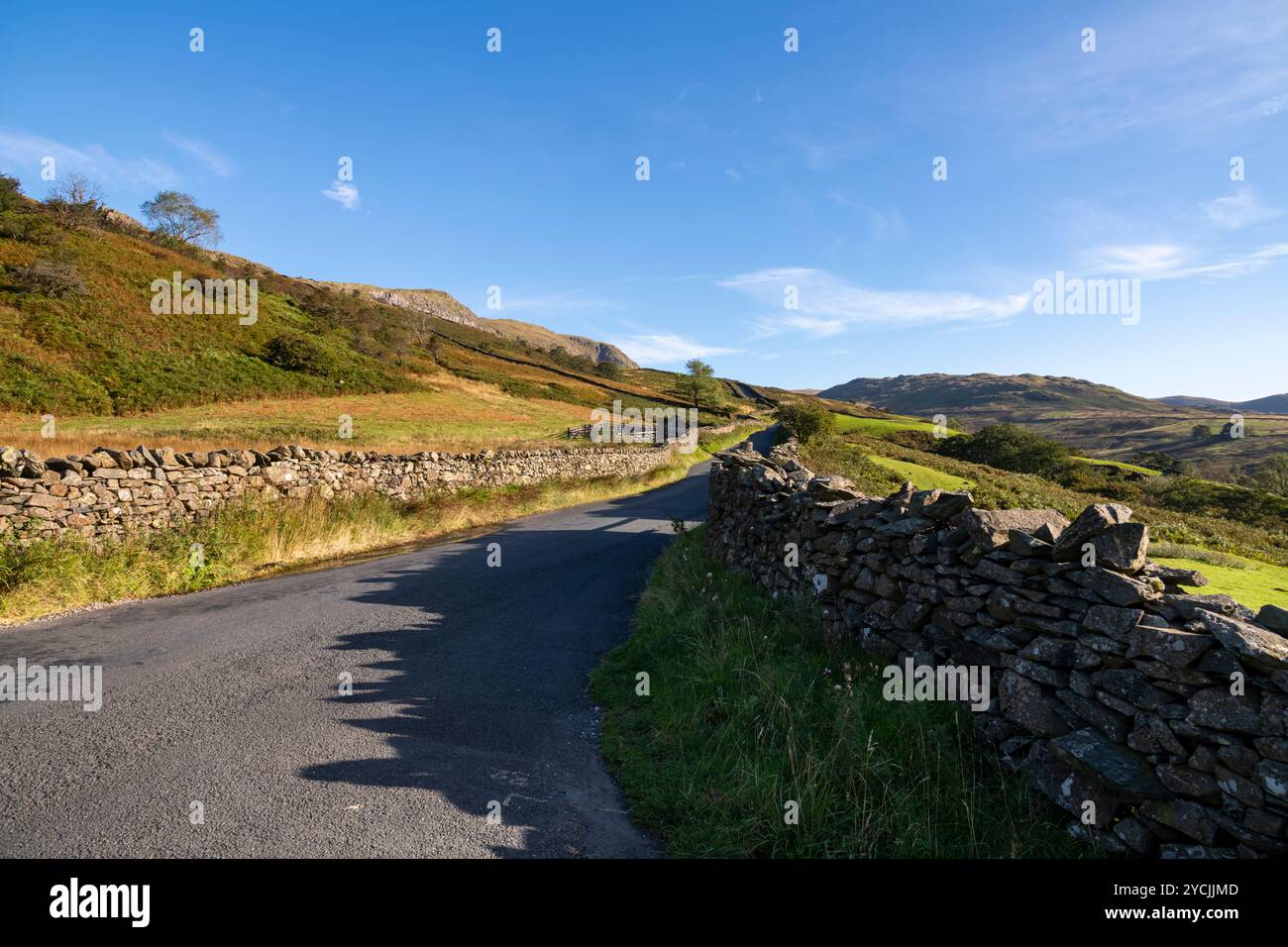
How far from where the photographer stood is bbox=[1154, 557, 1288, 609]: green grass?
5.54m

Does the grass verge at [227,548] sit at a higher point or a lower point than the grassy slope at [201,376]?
lower

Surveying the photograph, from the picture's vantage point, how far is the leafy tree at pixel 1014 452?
32.6 m

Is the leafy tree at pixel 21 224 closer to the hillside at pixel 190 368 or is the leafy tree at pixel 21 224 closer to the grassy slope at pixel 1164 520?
the hillside at pixel 190 368

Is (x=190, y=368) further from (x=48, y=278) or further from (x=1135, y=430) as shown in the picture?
(x=1135, y=430)

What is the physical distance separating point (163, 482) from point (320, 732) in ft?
28.8

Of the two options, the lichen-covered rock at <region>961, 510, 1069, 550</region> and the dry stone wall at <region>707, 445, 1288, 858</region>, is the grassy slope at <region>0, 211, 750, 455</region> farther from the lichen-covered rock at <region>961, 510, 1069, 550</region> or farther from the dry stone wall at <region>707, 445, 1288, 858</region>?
the lichen-covered rock at <region>961, 510, 1069, 550</region>

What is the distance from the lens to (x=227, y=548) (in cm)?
1072

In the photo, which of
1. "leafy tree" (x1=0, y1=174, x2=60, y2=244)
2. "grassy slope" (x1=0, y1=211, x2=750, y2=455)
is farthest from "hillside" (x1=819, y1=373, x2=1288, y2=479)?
"leafy tree" (x1=0, y1=174, x2=60, y2=244)

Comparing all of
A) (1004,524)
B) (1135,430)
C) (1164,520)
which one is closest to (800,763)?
(1004,524)

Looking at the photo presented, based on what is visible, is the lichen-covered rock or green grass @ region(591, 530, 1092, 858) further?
the lichen-covered rock

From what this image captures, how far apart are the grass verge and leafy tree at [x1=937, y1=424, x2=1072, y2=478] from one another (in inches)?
1128

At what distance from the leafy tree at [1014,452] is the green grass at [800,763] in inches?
1245

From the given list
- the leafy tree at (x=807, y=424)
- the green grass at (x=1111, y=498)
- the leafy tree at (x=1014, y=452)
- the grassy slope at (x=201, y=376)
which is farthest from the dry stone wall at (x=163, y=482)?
the leafy tree at (x=1014, y=452)

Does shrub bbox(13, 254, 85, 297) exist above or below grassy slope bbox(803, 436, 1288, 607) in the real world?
above
